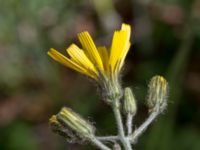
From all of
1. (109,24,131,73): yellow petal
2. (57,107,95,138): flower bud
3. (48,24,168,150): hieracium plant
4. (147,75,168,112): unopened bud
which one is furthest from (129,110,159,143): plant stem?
(109,24,131,73): yellow petal

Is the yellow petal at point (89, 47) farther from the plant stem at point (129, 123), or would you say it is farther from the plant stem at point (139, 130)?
the plant stem at point (139, 130)

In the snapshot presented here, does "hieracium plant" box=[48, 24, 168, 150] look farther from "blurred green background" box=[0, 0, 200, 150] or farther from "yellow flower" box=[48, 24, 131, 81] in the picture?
"blurred green background" box=[0, 0, 200, 150]

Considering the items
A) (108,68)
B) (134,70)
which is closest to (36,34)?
(134,70)

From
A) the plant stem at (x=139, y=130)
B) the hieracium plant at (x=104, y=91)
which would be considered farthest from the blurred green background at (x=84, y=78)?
the plant stem at (x=139, y=130)

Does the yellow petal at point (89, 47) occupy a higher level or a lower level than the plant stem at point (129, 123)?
higher

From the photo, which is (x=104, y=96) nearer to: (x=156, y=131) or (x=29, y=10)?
(x=156, y=131)

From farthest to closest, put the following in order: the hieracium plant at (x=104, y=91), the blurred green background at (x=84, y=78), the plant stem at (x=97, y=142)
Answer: the blurred green background at (x=84, y=78) < the hieracium plant at (x=104, y=91) < the plant stem at (x=97, y=142)

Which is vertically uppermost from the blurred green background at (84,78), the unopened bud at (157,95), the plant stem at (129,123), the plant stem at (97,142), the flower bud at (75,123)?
the blurred green background at (84,78)

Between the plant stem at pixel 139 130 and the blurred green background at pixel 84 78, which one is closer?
the plant stem at pixel 139 130
